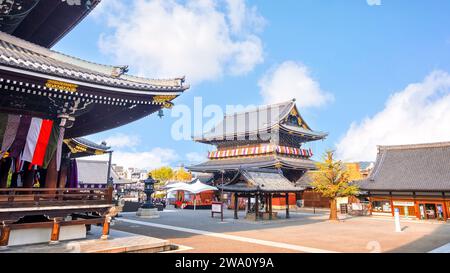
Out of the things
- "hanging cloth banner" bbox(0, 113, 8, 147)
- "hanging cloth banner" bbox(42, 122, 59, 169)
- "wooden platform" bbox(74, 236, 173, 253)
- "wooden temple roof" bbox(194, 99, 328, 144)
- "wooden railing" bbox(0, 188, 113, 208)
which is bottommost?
"wooden platform" bbox(74, 236, 173, 253)

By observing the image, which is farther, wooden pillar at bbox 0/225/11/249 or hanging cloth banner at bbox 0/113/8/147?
hanging cloth banner at bbox 0/113/8/147

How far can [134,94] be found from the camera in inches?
401

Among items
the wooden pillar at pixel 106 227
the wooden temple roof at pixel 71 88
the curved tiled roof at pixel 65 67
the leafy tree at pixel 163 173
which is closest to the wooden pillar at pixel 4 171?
the wooden temple roof at pixel 71 88

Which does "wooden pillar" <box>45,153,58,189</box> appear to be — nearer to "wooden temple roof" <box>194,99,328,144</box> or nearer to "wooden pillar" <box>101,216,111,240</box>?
"wooden pillar" <box>101,216,111,240</box>

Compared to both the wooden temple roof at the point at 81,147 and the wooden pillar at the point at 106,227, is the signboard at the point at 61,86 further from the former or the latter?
the wooden temple roof at the point at 81,147

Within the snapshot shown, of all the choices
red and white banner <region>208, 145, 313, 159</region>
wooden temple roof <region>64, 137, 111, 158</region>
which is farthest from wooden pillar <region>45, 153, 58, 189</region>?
red and white banner <region>208, 145, 313, 159</region>

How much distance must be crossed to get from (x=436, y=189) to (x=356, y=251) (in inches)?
748

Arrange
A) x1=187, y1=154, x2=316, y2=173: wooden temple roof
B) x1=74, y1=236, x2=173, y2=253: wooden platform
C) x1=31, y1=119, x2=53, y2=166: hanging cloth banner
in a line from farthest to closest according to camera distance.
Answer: x1=187, y1=154, x2=316, y2=173: wooden temple roof
x1=74, y1=236, x2=173, y2=253: wooden platform
x1=31, y1=119, x2=53, y2=166: hanging cloth banner

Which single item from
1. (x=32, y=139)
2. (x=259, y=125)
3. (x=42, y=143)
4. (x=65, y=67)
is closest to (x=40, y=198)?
(x=42, y=143)

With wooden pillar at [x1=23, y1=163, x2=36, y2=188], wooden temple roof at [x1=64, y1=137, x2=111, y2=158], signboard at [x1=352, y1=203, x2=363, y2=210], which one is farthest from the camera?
signboard at [x1=352, y1=203, x2=363, y2=210]

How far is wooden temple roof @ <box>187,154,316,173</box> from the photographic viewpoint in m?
→ 35.8

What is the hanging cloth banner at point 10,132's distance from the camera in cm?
884

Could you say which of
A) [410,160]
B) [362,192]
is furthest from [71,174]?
[410,160]

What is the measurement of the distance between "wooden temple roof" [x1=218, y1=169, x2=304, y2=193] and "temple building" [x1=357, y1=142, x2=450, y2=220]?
33.2 ft
